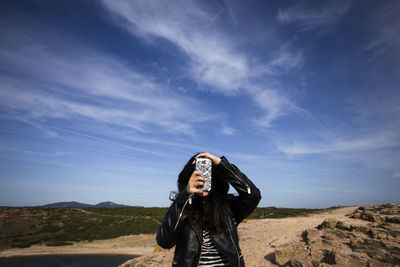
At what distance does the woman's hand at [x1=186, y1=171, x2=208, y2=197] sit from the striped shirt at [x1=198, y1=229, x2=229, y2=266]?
0.64 metres

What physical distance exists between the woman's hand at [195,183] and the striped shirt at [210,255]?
2.09ft

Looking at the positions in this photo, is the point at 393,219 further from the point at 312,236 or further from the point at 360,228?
the point at 312,236

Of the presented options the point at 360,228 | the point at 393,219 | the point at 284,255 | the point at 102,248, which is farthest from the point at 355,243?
the point at 102,248

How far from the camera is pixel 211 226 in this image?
229 centimetres

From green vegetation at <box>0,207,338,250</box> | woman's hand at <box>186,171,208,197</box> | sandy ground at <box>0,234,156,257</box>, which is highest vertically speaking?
woman's hand at <box>186,171,208,197</box>

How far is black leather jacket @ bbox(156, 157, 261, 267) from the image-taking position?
2.09 m

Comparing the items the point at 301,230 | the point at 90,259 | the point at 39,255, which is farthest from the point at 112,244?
the point at 301,230

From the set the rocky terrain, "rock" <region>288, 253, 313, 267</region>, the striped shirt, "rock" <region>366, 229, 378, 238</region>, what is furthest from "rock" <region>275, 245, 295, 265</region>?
the striped shirt

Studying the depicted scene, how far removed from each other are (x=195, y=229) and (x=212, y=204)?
33 centimetres

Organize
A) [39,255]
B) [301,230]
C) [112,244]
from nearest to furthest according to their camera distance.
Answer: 1. [301,230]
2. [39,255]
3. [112,244]

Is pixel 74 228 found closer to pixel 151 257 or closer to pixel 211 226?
pixel 151 257

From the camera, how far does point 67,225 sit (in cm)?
4409

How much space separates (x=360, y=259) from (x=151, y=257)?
1212cm

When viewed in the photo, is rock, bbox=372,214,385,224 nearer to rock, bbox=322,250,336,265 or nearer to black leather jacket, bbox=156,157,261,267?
rock, bbox=322,250,336,265
